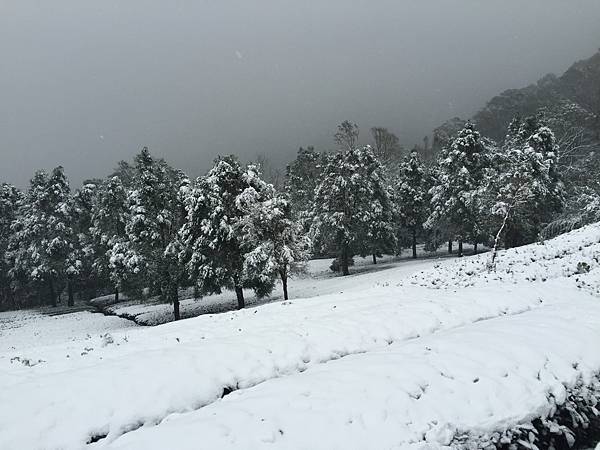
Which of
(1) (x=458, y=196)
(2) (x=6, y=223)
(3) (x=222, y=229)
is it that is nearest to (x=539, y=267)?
(3) (x=222, y=229)

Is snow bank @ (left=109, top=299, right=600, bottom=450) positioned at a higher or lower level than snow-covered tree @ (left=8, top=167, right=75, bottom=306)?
lower

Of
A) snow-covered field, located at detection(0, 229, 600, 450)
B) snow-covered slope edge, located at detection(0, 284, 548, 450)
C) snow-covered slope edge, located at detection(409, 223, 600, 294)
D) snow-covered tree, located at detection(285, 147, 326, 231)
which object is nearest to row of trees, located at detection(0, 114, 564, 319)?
snow-covered slope edge, located at detection(409, 223, 600, 294)

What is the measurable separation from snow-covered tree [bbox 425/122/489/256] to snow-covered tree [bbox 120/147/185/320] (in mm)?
25616

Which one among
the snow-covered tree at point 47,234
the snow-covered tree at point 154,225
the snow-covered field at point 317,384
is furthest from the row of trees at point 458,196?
the snow-covered tree at point 47,234

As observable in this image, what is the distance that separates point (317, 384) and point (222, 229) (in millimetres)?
20067

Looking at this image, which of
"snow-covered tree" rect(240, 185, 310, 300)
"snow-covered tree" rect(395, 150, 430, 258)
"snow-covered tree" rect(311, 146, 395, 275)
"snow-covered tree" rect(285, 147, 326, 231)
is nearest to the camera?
"snow-covered tree" rect(240, 185, 310, 300)

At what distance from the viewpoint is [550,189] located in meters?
34.7

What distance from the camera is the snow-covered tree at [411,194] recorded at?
46969mm

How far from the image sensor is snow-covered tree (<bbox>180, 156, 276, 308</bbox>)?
25.4 m

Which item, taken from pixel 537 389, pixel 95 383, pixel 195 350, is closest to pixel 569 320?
pixel 537 389

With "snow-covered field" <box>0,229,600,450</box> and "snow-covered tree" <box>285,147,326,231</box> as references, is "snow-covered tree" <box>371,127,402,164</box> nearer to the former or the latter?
"snow-covered tree" <box>285,147,326,231</box>

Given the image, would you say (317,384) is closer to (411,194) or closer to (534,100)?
(411,194)

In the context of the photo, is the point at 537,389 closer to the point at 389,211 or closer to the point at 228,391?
the point at 228,391

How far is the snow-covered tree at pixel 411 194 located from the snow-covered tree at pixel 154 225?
2909 centimetres
